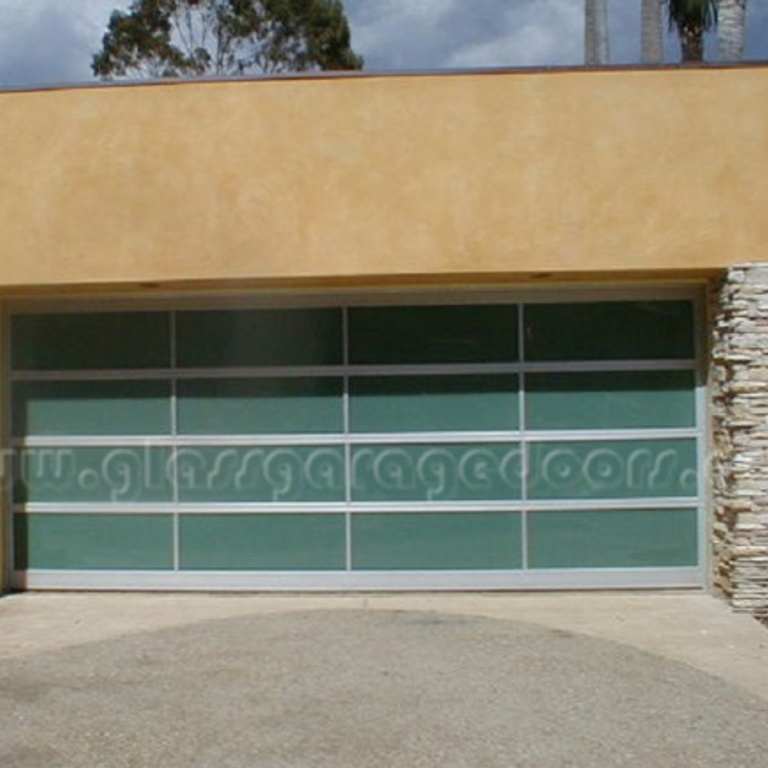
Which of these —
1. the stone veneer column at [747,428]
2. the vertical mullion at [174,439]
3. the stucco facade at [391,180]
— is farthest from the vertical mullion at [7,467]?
the stone veneer column at [747,428]

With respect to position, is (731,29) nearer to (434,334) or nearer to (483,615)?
(434,334)

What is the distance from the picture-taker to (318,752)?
6762 mm

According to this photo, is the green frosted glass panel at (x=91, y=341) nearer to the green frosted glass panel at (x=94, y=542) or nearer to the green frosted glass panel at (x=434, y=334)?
the green frosted glass panel at (x=94, y=542)

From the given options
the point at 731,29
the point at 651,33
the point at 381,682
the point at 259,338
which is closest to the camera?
the point at 381,682

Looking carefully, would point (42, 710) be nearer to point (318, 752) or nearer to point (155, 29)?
point (318, 752)

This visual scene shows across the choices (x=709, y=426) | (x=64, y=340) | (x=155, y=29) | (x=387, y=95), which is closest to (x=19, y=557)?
(x=64, y=340)

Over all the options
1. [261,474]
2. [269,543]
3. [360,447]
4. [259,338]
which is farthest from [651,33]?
[269,543]

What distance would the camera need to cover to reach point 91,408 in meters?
11.5

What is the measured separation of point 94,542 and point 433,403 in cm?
309

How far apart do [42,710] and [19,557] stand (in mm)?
4164

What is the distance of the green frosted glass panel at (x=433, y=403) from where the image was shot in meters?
11.3

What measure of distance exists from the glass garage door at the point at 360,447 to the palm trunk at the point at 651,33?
1083 centimetres

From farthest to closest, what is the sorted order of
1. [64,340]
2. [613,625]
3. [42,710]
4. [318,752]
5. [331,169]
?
[64,340] < [331,169] < [613,625] < [42,710] < [318,752]

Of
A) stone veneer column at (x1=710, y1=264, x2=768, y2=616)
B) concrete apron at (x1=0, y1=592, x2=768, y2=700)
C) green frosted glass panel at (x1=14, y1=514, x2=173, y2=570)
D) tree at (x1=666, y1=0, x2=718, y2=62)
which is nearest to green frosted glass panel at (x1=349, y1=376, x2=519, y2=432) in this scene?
concrete apron at (x1=0, y1=592, x2=768, y2=700)
